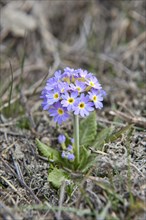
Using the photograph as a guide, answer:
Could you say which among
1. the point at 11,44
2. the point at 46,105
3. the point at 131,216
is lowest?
the point at 131,216

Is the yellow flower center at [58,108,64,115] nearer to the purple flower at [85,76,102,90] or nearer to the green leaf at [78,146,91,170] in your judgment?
the purple flower at [85,76,102,90]

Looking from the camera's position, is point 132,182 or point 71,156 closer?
point 132,182

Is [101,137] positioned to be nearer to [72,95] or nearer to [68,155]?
[68,155]

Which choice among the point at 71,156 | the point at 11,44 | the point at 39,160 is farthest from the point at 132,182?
the point at 11,44

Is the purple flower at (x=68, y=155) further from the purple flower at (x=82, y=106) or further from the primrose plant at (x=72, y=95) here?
the purple flower at (x=82, y=106)

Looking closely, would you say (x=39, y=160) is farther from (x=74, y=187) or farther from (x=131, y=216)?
(x=131, y=216)

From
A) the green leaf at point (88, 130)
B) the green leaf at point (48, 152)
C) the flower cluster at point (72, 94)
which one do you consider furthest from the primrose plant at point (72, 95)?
the green leaf at point (88, 130)

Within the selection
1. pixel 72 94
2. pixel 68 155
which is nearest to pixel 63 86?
pixel 72 94
